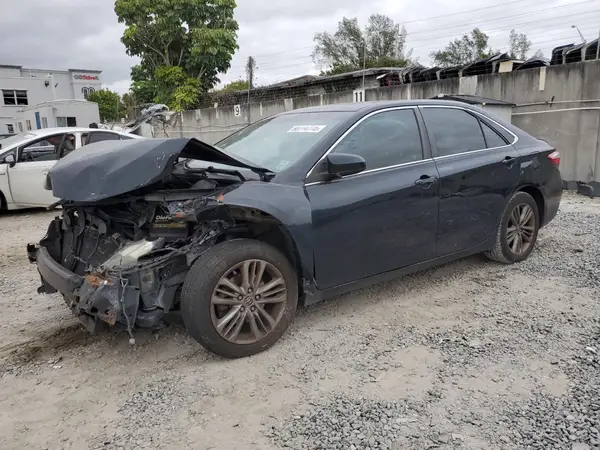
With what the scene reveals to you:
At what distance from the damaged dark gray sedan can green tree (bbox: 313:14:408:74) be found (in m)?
41.5

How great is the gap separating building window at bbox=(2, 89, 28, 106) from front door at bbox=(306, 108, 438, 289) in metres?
45.4

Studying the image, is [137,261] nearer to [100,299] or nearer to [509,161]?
[100,299]

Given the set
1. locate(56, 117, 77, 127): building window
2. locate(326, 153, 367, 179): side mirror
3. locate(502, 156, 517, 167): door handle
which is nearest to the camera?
locate(326, 153, 367, 179): side mirror

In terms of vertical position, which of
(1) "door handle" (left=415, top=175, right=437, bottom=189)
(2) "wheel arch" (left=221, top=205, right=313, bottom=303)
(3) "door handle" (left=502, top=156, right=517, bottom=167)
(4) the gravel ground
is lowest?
(4) the gravel ground

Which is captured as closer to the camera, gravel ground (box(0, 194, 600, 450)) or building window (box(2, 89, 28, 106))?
gravel ground (box(0, 194, 600, 450))

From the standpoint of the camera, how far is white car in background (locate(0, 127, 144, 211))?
8.23 metres

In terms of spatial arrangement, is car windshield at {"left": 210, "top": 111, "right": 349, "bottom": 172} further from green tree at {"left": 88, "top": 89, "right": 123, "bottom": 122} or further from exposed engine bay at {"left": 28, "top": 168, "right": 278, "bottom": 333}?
green tree at {"left": 88, "top": 89, "right": 123, "bottom": 122}

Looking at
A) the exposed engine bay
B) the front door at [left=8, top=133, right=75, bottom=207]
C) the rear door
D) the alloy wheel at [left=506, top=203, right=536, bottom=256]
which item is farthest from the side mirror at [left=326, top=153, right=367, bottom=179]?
the front door at [left=8, top=133, right=75, bottom=207]

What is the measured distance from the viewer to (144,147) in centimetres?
315

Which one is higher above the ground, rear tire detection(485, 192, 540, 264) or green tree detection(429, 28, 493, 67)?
green tree detection(429, 28, 493, 67)

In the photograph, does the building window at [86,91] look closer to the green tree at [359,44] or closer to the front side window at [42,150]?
the green tree at [359,44]

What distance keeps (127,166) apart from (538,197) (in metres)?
3.94

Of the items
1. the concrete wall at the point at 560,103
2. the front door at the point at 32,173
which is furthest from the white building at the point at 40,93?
the concrete wall at the point at 560,103

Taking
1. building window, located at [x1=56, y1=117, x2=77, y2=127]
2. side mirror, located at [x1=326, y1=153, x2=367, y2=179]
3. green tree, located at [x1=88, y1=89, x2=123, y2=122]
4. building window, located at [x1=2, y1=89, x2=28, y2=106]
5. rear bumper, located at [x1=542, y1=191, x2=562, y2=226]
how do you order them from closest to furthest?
side mirror, located at [x1=326, y1=153, x2=367, y2=179], rear bumper, located at [x1=542, y1=191, x2=562, y2=226], building window, located at [x1=56, y1=117, x2=77, y2=127], building window, located at [x1=2, y1=89, x2=28, y2=106], green tree, located at [x1=88, y1=89, x2=123, y2=122]
